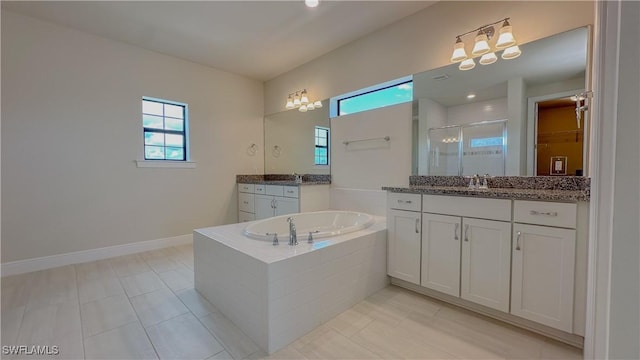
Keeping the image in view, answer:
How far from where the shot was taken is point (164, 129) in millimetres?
3664

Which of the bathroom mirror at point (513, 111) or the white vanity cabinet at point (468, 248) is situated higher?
the bathroom mirror at point (513, 111)

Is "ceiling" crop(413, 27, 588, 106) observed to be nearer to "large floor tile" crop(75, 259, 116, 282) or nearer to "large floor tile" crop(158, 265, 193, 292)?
"large floor tile" crop(158, 265, 193, 292)

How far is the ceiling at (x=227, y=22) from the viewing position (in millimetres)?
2555

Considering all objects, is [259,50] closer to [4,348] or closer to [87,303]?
[87,303]

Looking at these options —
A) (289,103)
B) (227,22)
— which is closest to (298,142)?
(289,103)

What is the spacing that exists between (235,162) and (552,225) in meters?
3.98

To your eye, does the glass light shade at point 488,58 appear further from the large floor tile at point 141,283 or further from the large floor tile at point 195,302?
the large floor tile at point 141,283

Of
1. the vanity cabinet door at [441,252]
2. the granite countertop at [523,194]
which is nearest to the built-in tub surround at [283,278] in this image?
the vanity cabinet door at [441,252]

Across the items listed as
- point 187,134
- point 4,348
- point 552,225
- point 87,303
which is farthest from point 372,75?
point 4,348

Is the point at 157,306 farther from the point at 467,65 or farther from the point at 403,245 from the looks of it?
the point at 467,65

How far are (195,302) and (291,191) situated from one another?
5.57 ft

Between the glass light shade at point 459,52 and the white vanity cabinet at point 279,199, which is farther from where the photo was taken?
the white vanity cabinet at point 279,199

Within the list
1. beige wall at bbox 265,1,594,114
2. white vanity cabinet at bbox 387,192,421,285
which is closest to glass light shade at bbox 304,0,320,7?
beige wall at bbox 265,1,594,114

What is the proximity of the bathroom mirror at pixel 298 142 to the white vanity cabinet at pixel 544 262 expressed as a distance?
2363mm
